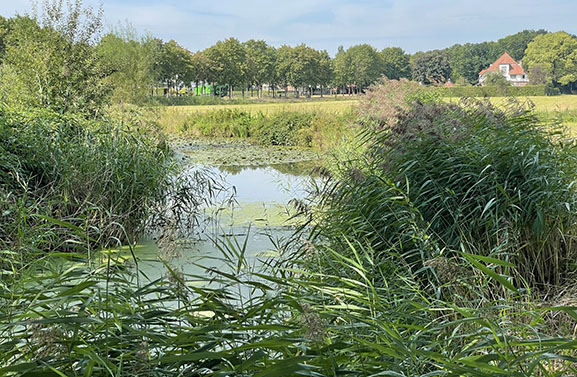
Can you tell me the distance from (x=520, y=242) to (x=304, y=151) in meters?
11.4

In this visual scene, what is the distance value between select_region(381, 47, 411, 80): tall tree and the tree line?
14cm

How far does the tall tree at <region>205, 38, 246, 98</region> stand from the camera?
5312cm

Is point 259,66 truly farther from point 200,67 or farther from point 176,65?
point 176,65

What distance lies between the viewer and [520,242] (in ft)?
9.93

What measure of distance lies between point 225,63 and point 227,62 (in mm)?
236

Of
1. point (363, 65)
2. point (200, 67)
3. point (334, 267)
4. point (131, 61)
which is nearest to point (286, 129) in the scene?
point (131, 61)

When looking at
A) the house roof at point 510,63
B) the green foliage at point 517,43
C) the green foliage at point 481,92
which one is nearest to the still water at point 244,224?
the green foliage at point 481,92

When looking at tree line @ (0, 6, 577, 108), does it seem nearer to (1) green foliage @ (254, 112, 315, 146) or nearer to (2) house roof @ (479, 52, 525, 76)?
(2) house roof @ (479, 52, 525, 76)

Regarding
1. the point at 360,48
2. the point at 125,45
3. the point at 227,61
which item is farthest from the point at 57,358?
the point at 360,48

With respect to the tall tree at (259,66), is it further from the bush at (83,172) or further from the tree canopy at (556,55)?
the bush at (83,172)

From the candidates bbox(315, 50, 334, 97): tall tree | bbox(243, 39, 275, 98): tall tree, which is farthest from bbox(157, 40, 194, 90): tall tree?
bbox(315, 50, 334, 97): tall tree

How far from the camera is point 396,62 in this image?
2825 inches

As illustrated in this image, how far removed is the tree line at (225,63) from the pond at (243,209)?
2.71 meters

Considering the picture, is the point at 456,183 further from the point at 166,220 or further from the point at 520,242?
the point at 166,220
